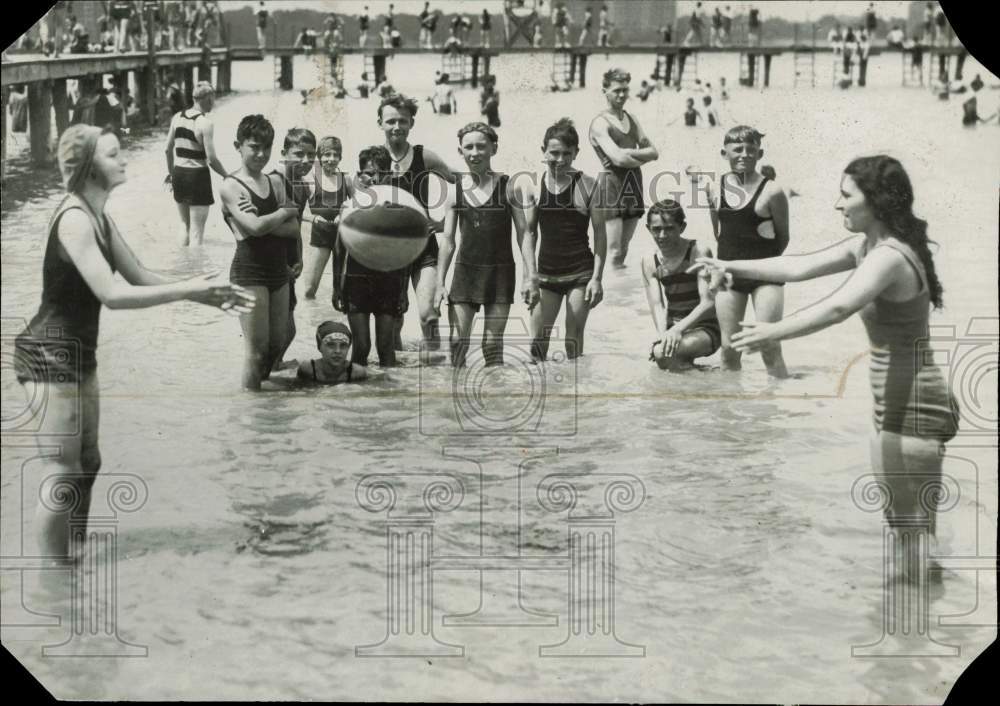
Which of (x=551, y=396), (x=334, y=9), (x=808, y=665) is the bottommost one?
(x=808, y=665)

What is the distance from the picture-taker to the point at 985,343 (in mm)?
8570

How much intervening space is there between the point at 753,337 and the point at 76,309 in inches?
130

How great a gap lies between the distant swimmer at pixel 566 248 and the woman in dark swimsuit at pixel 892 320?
0.68 meters

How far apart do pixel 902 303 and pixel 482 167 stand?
2.21m

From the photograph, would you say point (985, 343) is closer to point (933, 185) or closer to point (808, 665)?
point (933, 185)

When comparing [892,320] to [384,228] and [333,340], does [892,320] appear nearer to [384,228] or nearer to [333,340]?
[384,228]

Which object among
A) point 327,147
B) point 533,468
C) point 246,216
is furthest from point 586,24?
point 533,468

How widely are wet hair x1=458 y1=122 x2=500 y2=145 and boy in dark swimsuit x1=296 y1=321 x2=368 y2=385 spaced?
1176 millimetres

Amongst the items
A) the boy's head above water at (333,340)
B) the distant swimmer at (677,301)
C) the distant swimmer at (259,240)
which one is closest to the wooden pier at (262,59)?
the distant swimmer at (259,240)

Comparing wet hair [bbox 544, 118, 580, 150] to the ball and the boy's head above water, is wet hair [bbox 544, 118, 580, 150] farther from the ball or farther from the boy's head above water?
the boy's head above water

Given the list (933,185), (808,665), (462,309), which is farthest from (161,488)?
(933,185)

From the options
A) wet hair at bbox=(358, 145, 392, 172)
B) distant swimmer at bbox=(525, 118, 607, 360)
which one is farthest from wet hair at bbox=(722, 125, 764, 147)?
wet hair at bbox=(358, 145, 392, 172)

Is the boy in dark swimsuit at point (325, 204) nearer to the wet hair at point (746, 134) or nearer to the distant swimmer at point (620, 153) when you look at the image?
the distant swimmer at point (620, 153)

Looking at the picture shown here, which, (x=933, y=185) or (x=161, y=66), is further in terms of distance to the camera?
(x=161, y=66)
